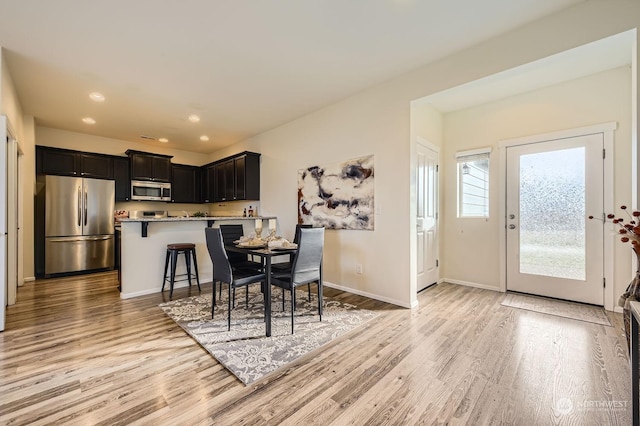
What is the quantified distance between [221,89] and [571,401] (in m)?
4.30

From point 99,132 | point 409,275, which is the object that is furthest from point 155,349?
point 99,132

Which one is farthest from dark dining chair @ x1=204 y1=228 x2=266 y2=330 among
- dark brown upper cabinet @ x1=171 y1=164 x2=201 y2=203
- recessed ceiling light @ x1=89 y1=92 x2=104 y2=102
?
dark brown upper cabinet @ x1=171 y1=164 x2=201 y2=203

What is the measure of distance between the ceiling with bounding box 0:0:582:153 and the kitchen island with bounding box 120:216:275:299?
67.7 inches

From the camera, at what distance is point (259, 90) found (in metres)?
3.60

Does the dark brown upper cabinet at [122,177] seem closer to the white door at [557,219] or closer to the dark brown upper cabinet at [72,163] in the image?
the dark brown upper cabinet at [72,163]

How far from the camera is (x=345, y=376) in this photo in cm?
188

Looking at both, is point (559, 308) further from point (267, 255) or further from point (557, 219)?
point (267, 255)

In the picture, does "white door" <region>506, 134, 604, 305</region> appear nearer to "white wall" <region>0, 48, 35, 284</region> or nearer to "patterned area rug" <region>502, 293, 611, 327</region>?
"patterned area rug" <region>502, 293, 611, 327</region>

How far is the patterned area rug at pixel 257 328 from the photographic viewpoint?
206 cm

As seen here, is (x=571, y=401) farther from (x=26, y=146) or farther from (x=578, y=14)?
(x=26, y=146)

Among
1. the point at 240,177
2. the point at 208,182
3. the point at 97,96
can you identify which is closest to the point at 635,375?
the point at 240,177

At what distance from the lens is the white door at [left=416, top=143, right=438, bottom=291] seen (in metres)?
3.83

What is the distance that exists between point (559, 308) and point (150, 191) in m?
7.15

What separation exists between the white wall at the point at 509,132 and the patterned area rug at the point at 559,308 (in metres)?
0.34
